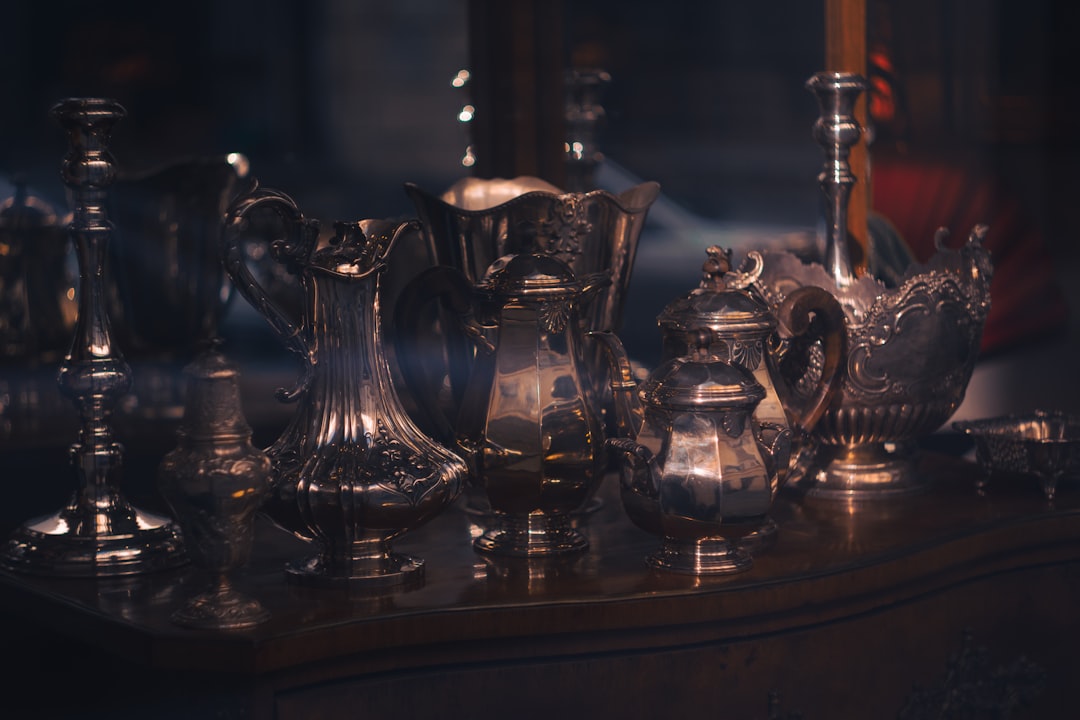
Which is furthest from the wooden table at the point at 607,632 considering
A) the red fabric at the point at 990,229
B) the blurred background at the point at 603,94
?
the blurred background at the point at 603,94

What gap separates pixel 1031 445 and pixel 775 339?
0.27 m

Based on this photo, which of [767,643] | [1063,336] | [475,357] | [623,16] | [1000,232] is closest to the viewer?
[767,643]

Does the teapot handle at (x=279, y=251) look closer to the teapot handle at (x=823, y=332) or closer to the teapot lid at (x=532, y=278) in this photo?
the teapot lid at (x=532, y=278)

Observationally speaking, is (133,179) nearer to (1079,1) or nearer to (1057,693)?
(1057,693)

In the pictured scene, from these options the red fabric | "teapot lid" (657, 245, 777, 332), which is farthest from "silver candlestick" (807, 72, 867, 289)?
the red fabric

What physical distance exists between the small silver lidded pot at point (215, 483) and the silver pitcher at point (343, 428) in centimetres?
10

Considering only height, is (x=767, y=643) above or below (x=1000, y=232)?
below

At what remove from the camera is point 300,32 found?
18.4 feet

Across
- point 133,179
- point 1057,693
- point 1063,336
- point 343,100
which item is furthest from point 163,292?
point 343,100

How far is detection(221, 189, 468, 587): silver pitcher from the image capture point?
1.17 metres

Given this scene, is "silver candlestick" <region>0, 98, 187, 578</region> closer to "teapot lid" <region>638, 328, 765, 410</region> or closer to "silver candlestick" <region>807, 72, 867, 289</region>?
"teapot lid" <region>638, 328, 765, 410</region>

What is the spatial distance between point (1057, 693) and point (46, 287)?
1.41 meters

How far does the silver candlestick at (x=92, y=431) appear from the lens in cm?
125

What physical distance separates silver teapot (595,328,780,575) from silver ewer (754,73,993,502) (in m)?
0.27
